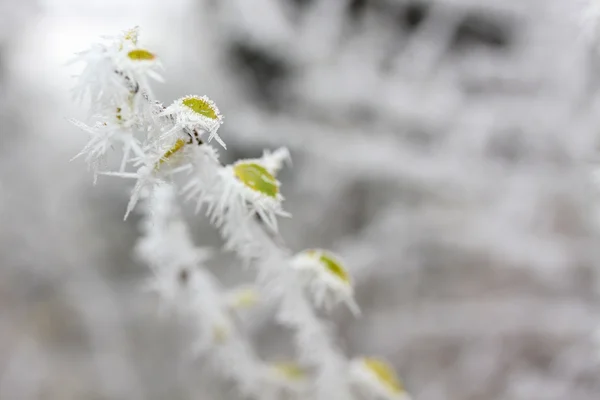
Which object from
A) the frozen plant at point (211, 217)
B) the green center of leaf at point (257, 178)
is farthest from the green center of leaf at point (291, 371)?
the green center of leaf at point (257, 178)

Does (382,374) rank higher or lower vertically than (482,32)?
lower

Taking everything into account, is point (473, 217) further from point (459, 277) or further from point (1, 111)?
point (1, 111)

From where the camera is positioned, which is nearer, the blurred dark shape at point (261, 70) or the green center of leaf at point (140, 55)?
the green center of leaf at point (140, 55)

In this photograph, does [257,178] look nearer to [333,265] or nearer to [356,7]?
[333,265]

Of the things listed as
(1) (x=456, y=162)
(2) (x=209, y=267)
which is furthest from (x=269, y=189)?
(2) (x=209, y=267)

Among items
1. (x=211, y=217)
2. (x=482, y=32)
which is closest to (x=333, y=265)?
(x=211, y=217)

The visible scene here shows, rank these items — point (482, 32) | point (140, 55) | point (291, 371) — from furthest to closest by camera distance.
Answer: point (482, 32)
point (291, 371)
point (140, 55)

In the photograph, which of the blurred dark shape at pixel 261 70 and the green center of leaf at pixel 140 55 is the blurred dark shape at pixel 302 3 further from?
the green center of leaf at pixel 140 55

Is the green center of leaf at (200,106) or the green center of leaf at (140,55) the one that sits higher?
the green center of leaf at (200,106)
